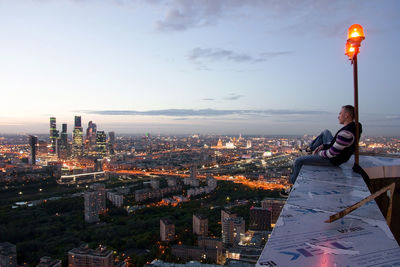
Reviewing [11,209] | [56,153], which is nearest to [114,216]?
[11,209]

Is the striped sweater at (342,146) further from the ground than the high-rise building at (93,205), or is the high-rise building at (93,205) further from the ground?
the striped sweater at (342,146)

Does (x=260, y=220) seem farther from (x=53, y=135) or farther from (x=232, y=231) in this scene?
(x=53, y=135)

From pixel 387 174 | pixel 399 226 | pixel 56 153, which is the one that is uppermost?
Result: pixel 387 174

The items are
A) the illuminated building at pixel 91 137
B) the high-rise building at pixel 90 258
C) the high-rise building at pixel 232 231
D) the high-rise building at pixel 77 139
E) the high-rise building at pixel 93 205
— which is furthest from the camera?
the illuminated building at pixel 91 137

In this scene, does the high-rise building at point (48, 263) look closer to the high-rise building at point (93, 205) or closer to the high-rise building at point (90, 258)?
the high-rise building at point (90, 258)

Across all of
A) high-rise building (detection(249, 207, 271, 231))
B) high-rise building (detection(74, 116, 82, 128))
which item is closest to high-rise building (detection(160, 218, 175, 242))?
high-rise building (detection(249, 207, 271, 231))

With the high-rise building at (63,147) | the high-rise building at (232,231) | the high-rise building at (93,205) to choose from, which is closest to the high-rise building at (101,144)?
the high-rise building at (63,147)

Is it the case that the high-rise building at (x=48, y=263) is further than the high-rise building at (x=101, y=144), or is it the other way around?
the high-rise building at (x=101, y=144)

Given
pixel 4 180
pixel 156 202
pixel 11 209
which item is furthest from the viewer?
pixel 4 180

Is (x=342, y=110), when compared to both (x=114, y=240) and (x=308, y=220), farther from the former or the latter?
(x=114, y=240)
